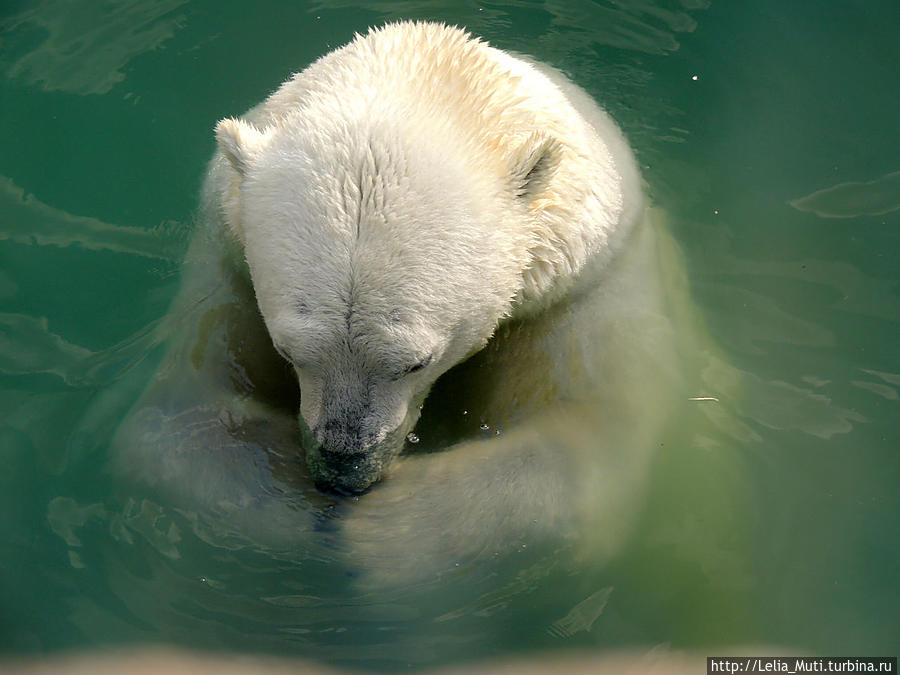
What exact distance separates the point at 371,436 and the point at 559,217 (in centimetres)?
92

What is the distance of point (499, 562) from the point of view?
304cm

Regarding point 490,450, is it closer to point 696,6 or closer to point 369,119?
point 369,119

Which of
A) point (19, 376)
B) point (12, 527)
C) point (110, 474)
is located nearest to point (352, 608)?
point (110, 474)

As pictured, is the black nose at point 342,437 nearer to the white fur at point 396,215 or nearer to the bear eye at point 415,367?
the white fur at point 396,215

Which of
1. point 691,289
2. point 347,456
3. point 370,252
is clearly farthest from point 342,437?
point 691,289

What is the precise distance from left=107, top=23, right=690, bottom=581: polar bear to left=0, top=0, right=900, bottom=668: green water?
0.16 meters

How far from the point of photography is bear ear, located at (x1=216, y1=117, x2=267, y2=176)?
2699mm

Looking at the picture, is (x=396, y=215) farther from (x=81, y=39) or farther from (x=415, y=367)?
(x=81, y=39)

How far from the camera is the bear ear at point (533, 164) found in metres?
2.66

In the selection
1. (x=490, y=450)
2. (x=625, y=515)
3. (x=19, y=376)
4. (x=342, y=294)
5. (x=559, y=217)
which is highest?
(x=342, y=294)

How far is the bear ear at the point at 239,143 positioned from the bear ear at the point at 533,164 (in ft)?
2.40

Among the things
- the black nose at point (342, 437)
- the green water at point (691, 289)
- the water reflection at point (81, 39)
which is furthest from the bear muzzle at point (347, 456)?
the water reflection at point (81, 39)

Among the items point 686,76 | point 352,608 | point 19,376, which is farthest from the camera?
point 686,76

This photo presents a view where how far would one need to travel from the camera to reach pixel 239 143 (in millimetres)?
2703
